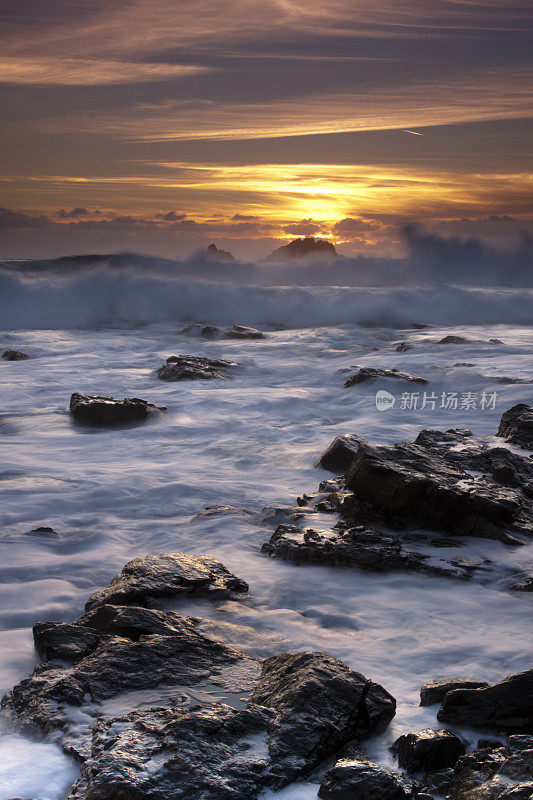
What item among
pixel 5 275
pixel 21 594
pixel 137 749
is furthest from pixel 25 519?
pixel 5 275

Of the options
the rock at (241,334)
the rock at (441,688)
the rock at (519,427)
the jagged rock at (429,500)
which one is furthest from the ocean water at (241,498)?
the rock at (241,334)

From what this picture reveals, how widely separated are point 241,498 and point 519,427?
117 inches

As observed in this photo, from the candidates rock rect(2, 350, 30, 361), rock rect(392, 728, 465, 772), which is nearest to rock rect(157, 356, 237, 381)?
rock rect(2, 350, 30, 361)

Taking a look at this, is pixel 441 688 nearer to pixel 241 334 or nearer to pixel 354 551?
pixel 354 551

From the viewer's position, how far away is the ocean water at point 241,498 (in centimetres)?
331

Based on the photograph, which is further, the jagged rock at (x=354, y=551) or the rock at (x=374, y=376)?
the rock at (x=374, y=376)

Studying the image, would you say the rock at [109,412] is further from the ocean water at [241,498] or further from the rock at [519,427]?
the rock at [519,427]

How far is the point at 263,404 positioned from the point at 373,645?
21.3 feet

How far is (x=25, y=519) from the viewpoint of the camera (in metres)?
5.32

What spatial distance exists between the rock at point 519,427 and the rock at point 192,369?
5534 mm

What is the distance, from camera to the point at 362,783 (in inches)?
86.0

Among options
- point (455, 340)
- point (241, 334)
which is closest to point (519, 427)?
point (455, 340)

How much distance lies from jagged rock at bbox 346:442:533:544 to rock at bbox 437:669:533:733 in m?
2.22

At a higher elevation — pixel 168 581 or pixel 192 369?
pixel 168 581
